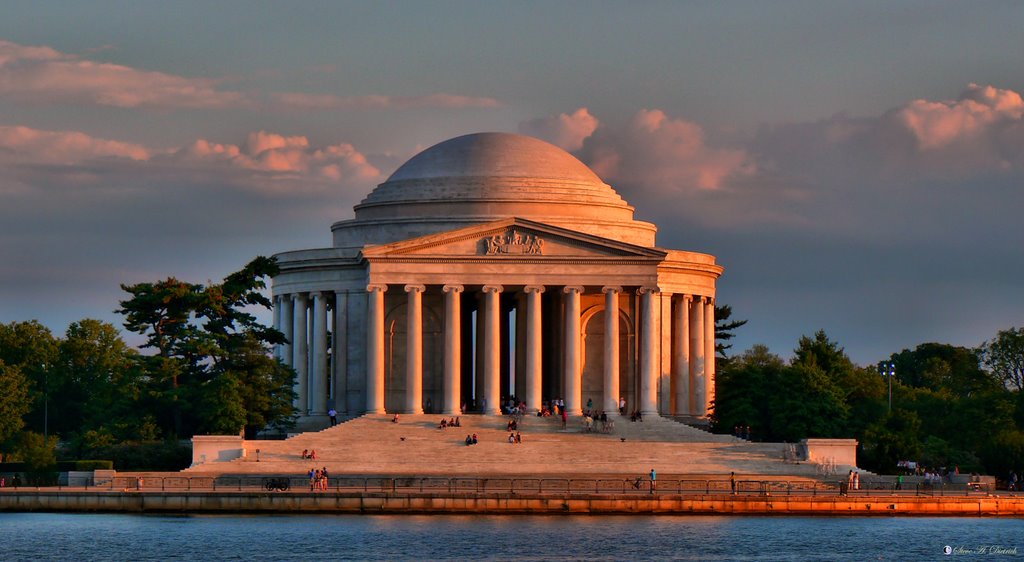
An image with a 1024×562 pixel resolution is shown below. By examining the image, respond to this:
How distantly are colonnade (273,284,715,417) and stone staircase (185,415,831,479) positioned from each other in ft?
17.1

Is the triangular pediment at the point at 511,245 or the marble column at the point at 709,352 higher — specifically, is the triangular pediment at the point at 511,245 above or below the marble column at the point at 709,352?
above

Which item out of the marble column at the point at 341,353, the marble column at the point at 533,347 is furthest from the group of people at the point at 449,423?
the marble column at the point at 341,353

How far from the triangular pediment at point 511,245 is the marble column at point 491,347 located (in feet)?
8.51

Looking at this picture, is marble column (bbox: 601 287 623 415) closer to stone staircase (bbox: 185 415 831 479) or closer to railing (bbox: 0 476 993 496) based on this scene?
stone staircase (bbox: 185 415 831 479)

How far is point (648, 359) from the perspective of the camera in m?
164

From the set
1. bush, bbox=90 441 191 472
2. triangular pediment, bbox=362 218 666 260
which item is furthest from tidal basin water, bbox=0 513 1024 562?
triangular pediment, bbox=362 218 666 260

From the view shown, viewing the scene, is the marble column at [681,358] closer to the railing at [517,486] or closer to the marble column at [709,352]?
the marble column at [709,352]

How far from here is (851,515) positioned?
5330 inches

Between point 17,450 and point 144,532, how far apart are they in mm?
49675

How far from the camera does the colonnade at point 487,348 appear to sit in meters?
163

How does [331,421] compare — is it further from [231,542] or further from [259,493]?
[231,542]

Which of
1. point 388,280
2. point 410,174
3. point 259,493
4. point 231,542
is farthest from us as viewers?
point 410,174


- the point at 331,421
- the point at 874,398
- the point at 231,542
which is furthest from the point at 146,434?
the point at 874,398

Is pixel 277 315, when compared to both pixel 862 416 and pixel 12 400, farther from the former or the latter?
pixel 862 416
